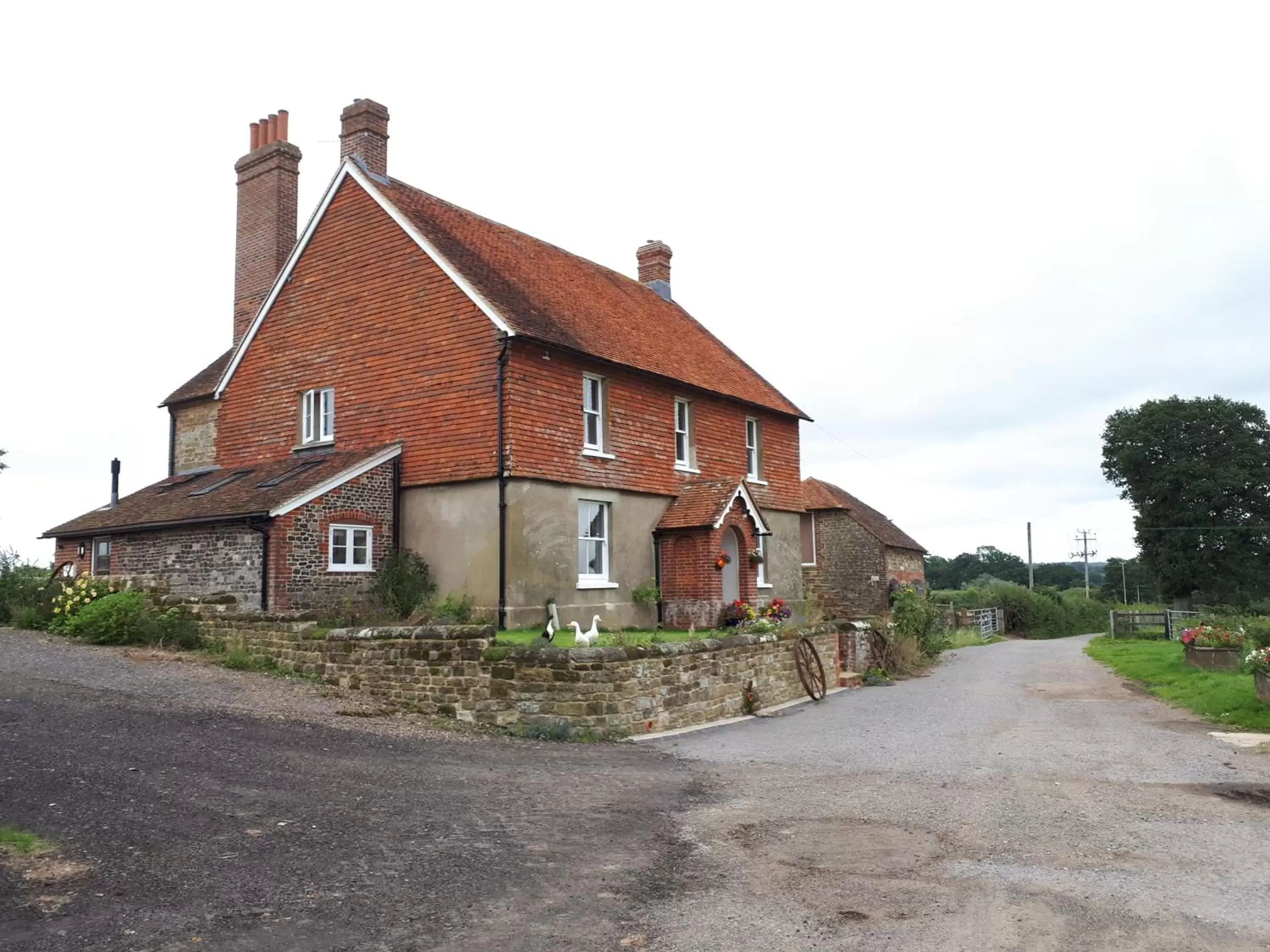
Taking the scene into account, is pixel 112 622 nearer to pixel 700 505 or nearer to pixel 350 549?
pixel 350 549

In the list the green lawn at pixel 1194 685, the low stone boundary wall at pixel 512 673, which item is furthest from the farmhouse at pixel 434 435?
the green lawn at pixel 1194 685

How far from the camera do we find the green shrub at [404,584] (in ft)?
63.2

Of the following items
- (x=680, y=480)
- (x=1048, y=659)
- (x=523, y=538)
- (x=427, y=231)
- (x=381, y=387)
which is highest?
(x=427, y=231)

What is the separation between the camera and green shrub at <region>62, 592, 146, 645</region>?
59.1 feet

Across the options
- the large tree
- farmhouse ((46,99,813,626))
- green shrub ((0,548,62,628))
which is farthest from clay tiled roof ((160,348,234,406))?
the large tree

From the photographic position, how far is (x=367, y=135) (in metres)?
22.9

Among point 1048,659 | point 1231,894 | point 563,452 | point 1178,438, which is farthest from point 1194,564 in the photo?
point 1231,894

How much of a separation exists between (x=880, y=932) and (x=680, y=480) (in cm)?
1810

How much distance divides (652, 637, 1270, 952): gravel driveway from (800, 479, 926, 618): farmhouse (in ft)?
→ 76.3

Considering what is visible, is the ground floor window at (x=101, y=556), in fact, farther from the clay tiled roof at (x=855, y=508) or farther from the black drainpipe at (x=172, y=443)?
the clay tiled roof at (x=855, y=508)

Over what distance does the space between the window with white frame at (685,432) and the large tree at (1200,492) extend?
4273 centimetres

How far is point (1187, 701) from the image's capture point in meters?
17.6

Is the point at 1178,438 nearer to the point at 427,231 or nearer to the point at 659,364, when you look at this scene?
the point at 659,364

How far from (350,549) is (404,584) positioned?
4.25 ft
